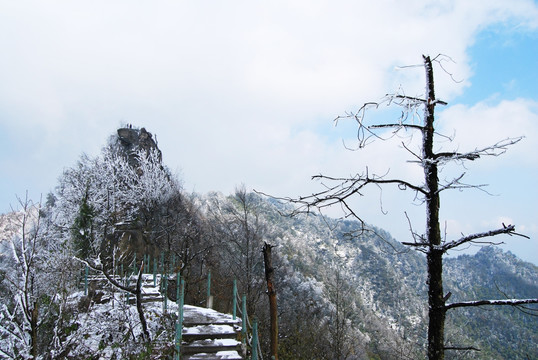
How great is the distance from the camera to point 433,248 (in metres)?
3.25

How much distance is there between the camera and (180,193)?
91.0 feet

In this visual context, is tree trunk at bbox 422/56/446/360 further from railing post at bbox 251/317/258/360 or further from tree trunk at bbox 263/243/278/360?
tree trunk at bbox 263/243/278/360

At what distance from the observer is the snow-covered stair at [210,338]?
8539mm

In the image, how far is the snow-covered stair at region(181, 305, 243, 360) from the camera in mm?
8539

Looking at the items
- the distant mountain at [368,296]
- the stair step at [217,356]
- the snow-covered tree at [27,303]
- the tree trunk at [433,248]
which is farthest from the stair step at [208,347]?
the distant mountain at [368,296]

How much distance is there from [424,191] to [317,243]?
114468 mm

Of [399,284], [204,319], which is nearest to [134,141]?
[204,319]

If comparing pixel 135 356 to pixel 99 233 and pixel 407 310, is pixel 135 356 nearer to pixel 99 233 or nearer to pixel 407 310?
pixel 99 233

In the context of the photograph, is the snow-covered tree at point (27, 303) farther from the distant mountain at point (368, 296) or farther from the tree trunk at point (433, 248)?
the distant mountain at point (368, 296)

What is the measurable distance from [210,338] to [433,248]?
7.64m

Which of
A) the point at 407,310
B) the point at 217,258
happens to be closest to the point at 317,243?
the point at 407,310

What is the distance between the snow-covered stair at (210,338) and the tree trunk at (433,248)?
243 inches

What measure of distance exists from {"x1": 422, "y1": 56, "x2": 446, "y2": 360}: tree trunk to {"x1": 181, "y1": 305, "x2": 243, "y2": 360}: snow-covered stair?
20.2ft

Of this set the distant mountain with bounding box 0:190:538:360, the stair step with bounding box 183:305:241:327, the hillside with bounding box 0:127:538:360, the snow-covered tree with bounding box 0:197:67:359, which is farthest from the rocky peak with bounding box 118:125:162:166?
the stair step with bounding box 183:305:241:327
